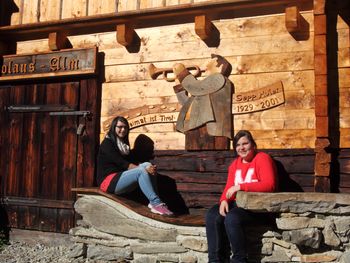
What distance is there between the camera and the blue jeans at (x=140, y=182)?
577 cm

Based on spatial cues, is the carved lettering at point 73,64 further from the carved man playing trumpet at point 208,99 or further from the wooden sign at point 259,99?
the wooden sign at point 259,99

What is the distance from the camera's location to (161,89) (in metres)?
6.52

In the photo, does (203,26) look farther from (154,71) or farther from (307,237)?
(307,237)

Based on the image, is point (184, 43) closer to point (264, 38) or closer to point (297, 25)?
point (264, 38)

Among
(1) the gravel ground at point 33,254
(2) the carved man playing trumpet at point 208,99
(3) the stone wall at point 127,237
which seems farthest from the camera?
(1) the gravel ground at point 33,254

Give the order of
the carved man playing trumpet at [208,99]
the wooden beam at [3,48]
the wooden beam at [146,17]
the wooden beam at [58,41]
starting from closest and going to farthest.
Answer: the wooden beam at [146,17] → the carved man playing trumpet at [208,99] → the wooden beam at [58,41] → the wooden beam at [3,48]

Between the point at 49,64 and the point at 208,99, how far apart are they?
249 centimetres

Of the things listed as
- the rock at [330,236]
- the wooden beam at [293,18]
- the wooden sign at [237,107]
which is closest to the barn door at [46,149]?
the wooden sign at [237,107]

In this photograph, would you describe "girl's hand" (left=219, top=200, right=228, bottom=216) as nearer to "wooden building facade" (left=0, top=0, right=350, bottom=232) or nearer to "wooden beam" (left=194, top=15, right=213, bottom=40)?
"wooden building facade" (left=0, top=0, right=350, bottom=232)

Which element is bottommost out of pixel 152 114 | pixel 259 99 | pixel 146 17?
pixel 152 114

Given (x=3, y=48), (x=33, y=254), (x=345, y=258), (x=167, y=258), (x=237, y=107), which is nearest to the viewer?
(x=345, y=258)

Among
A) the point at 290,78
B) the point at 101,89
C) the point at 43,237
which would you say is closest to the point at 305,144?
the point at 290,78

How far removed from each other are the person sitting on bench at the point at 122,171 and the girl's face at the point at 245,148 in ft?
3.69

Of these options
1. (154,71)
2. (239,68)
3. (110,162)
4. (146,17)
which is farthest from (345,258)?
(146,17)
